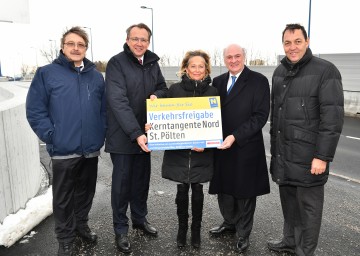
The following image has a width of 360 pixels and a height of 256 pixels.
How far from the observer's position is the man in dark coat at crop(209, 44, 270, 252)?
352 centimetres

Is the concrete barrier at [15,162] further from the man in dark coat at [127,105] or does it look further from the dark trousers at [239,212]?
the dark trousers at [239,212]

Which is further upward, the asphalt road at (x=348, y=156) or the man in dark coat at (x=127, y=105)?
the man in dark coat at (x=127, y=105)

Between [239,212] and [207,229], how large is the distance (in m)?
0.53

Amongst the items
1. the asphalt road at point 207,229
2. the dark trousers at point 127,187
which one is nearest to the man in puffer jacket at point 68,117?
the dark trousers at point 127,187

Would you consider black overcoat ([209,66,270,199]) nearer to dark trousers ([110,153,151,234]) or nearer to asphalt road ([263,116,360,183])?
dark trousers ([110,153,151,234])

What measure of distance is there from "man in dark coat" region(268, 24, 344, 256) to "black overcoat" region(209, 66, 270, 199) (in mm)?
168

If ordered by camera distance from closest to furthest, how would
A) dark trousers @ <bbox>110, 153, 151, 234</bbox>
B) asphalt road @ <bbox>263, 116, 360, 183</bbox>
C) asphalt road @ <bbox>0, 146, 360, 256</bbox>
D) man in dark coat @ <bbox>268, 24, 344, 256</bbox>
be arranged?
man in dark coat @ <bbox>268, 24, 344, 256</bbox> < asphalt road @ <bbox>0, 146, 360, 256</bbox> < dark trousers @ <bbox>110, 153, 151, 234</bbox> < asphalt road @ <bbox>263, 116, 360, 183</bbox>

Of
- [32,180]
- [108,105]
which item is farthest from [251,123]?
[32,180]

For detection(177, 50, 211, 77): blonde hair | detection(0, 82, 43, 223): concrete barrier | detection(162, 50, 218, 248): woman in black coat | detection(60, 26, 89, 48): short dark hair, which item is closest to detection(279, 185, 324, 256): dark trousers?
detection(162, 50, 218, 248): woman in black coat

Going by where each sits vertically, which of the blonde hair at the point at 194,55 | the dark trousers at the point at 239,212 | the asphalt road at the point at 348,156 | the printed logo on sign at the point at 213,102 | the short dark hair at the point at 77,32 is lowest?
the asphalt road at the point at 348,156

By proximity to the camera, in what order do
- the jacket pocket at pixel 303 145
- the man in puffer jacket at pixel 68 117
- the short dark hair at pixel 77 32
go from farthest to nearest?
the short dark hair at pixel 77 32 → the man in puffer jacket at pixel 68 117 → the jacket pocket at pixel 303 145

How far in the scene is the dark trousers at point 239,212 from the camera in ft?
12.3

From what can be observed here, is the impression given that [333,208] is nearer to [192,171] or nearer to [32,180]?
[192,171]

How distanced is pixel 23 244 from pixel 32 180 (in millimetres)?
1178
